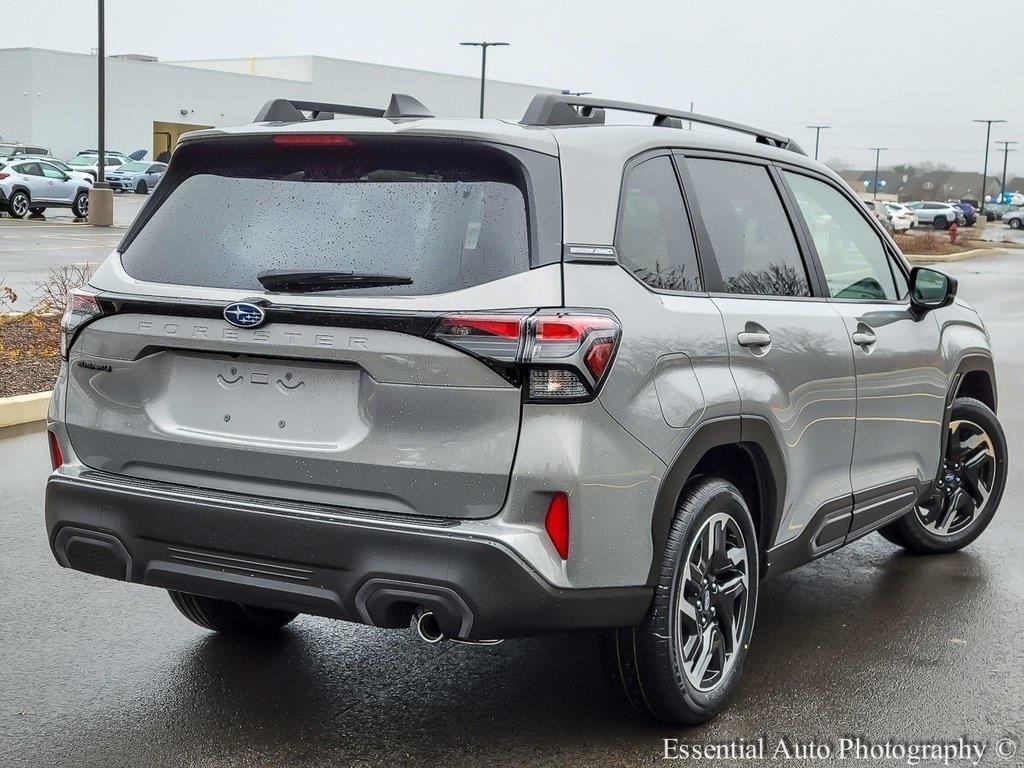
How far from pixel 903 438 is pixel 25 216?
35.8m

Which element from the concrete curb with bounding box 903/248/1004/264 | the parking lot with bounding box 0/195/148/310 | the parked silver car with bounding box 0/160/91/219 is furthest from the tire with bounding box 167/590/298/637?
the parked silver car with bounding box 0/160/91/219

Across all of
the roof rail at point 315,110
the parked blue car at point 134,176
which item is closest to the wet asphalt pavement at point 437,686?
the roof rail at point 315,110

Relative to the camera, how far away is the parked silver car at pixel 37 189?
120ft

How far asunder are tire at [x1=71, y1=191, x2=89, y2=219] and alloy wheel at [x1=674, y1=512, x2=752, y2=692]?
35.3 metres

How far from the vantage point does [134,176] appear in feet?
177

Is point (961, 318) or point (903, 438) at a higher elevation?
point (961, 318)

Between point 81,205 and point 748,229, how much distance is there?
1394 inches

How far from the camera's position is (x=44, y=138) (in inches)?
2849

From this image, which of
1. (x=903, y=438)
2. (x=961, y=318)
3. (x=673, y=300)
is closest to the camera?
(x=673, y=300)

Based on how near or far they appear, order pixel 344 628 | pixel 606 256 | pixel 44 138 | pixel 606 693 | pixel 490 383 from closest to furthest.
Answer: pixel 490 383 → pixel 606 256 → pixel 606 693 → pixel 344 628 → pixel 44 138

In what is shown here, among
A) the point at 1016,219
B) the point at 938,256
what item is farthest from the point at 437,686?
Result: the point at 1016,219

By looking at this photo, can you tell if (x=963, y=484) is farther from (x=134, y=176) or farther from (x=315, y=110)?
(x=134, y=176)

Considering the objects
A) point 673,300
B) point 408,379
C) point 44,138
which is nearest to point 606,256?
point 673,300

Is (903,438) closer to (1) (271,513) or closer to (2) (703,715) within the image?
(2) (703,715)
